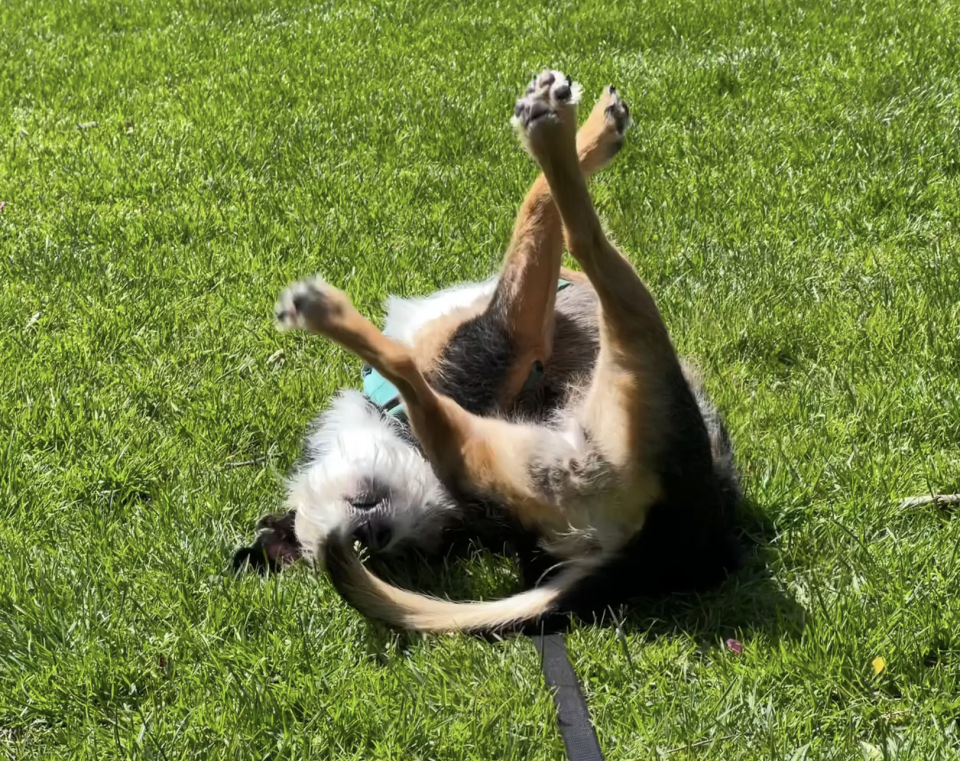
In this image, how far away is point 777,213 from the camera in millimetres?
4461

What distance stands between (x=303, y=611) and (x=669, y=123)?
409 cm

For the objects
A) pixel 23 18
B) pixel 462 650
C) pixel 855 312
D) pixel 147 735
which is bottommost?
pixel 855 312

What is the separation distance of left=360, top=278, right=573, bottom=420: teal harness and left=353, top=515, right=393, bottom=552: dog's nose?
37 cm

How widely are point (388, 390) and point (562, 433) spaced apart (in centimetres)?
73

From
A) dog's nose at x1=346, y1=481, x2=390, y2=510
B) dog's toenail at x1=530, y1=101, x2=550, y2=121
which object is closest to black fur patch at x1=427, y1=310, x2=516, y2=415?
dog's nose at x1=346, y1=481, x2=390, y2=510

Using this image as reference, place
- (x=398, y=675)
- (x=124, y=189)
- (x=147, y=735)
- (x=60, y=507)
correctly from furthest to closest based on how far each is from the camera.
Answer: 1. (x=124, y=189)
2. (x=60, y=507)
3. (x=398, y=675)
4. (x=147, y=735)

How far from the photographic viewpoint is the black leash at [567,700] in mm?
2096

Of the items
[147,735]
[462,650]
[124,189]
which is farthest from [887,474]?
[124,189]

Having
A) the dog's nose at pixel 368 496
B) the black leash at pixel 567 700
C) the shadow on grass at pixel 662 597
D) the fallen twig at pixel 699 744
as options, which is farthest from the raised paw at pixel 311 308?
the fallen twig at pixel 699 744

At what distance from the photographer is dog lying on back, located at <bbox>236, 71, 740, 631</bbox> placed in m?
2.48

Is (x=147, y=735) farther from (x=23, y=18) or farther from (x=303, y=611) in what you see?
(x=23, y=18)

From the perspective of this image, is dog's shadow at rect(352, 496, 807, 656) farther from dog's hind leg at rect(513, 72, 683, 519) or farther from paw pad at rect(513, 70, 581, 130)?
paw pad at rect(513, 70, 581, 130)

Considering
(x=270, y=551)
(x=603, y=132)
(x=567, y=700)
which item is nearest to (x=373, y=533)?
(x=270, y=551)

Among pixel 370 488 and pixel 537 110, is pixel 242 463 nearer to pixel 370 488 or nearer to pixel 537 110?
pixel 370 488
